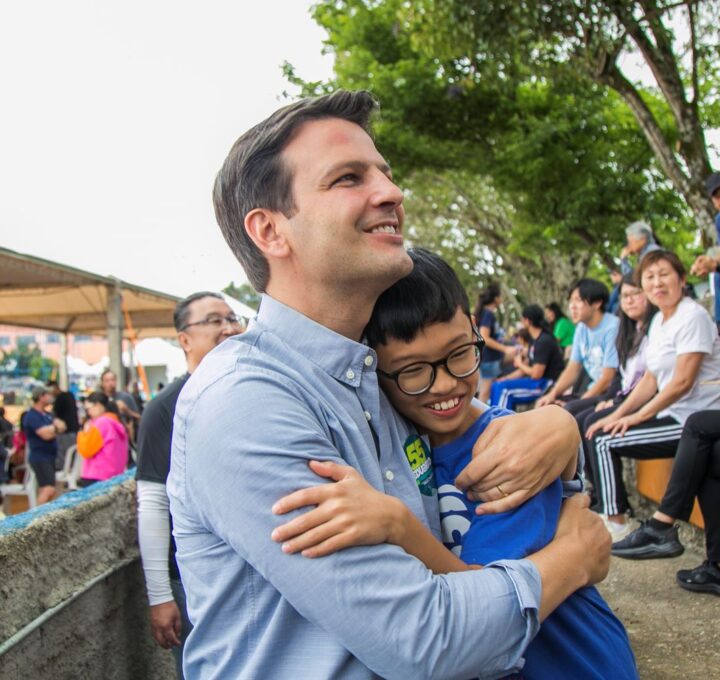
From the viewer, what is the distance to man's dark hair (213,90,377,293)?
1.72 m

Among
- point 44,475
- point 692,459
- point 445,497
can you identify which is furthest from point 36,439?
point 445,497

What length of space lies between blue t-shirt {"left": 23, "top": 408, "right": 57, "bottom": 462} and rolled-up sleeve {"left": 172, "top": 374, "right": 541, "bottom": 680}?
9.92m

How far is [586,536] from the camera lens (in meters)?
1.63

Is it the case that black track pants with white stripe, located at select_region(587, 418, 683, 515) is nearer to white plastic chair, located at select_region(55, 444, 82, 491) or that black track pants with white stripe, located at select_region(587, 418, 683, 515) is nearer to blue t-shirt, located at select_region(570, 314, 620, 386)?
blue t-shirt, located at select_region(570, 314, 620, 386)

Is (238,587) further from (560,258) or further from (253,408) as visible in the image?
(560,258)

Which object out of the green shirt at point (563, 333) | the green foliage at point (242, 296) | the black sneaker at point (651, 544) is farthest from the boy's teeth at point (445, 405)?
the green foliage at point (242, 296)

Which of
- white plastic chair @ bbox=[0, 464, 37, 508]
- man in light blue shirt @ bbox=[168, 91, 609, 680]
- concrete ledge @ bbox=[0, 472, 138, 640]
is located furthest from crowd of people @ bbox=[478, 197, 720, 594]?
white plastic chair @ bbox=[0, 464, 37, 508]

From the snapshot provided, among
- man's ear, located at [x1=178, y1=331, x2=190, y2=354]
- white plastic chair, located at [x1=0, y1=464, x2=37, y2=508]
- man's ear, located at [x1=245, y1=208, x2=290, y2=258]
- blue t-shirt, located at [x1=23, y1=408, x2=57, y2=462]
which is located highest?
man's ear, located at [x1=245, y1=208, x2=290, y2=258]

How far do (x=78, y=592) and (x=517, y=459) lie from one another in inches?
75.3

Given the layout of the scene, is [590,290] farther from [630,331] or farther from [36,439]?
[36,439]

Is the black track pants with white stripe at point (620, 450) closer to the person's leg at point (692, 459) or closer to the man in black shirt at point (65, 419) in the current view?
the person's leg at point (692, 459)

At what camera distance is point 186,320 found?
3.97 metres

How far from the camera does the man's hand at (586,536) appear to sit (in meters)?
1.59

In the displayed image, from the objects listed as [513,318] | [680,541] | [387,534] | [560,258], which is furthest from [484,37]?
[513,318]
